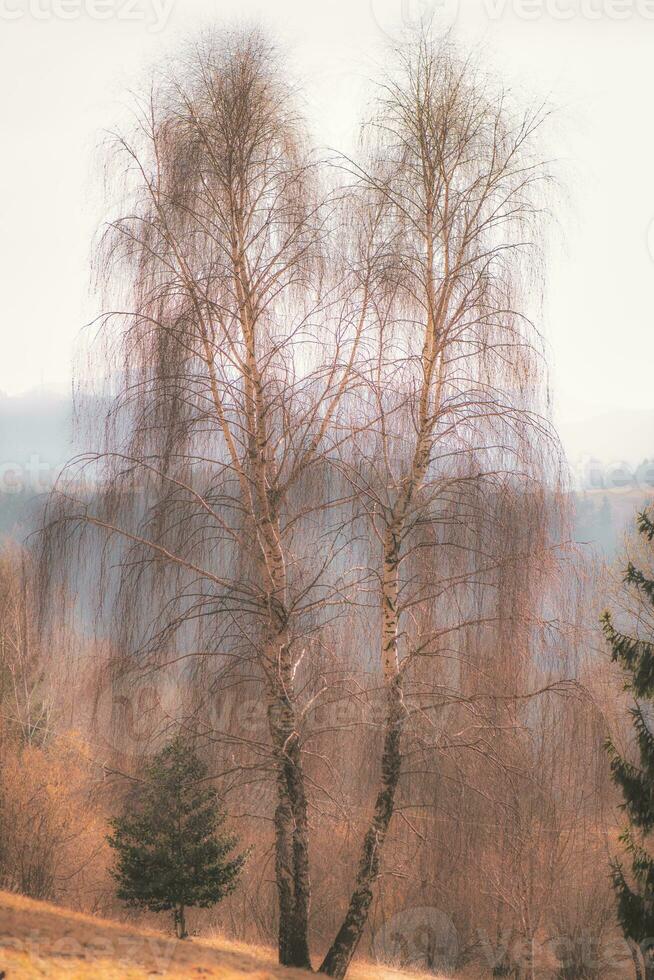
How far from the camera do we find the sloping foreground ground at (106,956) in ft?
27.5

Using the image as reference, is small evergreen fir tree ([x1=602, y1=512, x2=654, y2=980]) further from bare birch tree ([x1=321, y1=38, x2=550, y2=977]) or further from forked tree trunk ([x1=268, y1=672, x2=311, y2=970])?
forked tree trunk ([x1=268, y1=672, x2=311, y2=970])

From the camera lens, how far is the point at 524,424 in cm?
941

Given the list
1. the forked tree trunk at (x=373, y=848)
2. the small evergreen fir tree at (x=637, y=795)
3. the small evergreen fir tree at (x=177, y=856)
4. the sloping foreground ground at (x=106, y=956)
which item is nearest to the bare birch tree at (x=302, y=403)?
the forked tree trunk at (x=373, y=848)

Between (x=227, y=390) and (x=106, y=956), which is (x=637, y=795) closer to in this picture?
(x=106, y=956)

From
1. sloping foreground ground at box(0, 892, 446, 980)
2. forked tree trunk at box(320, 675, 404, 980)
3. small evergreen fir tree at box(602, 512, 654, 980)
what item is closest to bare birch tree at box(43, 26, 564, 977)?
forked tree trunk at box(320, 675, 404, 980)

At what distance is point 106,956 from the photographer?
902 cm

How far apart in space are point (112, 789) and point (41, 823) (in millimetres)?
9607

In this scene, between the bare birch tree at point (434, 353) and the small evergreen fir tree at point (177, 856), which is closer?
the bare birch tree at point (434, 353)

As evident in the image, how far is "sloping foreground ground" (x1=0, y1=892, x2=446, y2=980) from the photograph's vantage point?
8383 mm

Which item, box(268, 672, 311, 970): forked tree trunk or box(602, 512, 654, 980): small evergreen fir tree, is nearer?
box(268, 672, 311, 970): forked tree trunk

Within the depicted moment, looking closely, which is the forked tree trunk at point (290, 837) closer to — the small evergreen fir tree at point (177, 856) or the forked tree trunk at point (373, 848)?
the forked tree trunk at point (373, 848)

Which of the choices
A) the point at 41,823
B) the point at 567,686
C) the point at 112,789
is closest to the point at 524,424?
the point at 567,686

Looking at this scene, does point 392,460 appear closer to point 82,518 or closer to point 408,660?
point 408,660

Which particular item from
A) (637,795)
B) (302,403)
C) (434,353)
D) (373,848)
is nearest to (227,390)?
(302,403)
